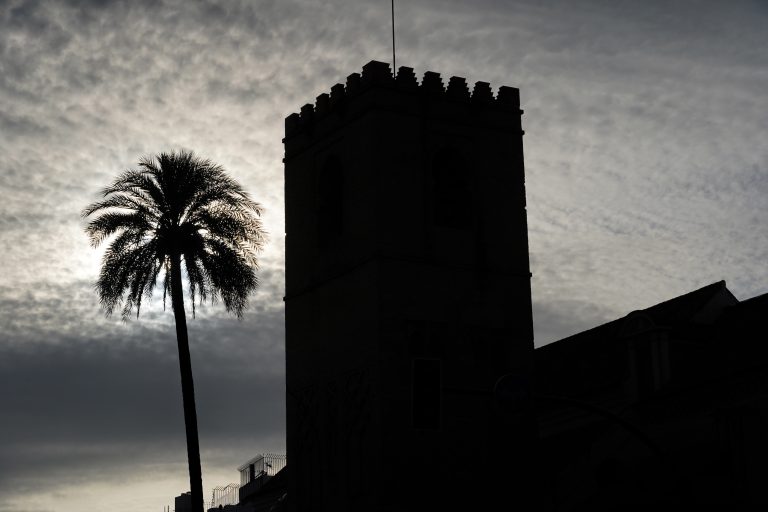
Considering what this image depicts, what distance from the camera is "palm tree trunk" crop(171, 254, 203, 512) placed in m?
44.2

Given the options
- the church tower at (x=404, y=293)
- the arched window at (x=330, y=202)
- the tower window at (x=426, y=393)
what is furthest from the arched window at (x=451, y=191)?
the tower window at (x=426, y=393)

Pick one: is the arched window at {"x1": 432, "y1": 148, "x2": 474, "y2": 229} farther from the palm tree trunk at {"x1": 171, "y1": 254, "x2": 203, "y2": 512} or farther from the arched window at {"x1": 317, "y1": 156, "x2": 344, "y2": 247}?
the palm tree trunk at {"x1": 171, "y1": 254, "x2": 203, "y2": 512}

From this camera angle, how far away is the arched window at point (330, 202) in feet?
144

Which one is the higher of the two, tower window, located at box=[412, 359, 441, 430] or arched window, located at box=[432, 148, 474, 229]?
arched window, located at box=[432, 148, 474, 229]

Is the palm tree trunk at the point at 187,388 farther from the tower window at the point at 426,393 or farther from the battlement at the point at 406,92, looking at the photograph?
the tower window at the point at 426,393

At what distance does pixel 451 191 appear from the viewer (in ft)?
142

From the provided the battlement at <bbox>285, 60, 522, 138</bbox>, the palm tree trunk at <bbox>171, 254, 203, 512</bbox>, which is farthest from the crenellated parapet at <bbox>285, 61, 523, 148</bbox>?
the palm tree trunk at <bbox>171, 254, 203, 512</bbox>

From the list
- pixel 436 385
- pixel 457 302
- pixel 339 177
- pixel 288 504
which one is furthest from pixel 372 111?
pixel 436 385

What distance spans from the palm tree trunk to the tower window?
67.3 ft

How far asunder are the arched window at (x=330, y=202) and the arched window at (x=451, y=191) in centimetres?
317

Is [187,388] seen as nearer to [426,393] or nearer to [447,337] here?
[447,337]

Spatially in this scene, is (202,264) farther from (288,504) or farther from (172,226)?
(288,504)

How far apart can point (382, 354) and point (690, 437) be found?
9349 millimetres

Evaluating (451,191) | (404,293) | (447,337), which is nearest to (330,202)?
(451,191)
